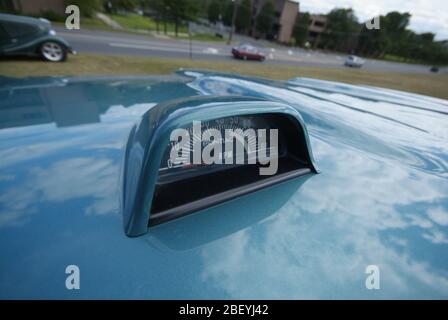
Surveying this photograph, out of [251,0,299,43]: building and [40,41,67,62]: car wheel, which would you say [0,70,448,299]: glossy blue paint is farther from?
[251,0,299,43]: building

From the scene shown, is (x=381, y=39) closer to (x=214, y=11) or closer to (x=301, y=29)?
(x=301, y=29)

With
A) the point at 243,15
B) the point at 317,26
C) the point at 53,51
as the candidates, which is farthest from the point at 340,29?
the point at 53,51

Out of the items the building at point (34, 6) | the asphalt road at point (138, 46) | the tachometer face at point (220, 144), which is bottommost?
the tachometer face at point (220, 144)

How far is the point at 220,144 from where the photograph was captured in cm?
137

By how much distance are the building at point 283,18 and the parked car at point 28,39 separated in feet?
172

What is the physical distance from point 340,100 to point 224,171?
2.42 meters

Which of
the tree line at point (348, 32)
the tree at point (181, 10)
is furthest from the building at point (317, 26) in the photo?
the tree at point (181, 10)

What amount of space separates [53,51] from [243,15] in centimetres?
5291

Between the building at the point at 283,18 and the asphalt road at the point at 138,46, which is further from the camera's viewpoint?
the building at the point at 283,18

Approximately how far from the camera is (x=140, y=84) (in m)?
3.11

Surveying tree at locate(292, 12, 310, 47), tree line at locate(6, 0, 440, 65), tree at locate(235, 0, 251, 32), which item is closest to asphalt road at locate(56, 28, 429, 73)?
tree at locate(292, 12, 310, 47)

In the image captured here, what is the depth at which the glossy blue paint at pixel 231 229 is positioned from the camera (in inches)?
31.7

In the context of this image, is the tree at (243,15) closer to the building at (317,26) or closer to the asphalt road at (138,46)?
the building at (317,26)

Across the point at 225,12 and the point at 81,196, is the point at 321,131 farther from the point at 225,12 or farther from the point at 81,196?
the point at 225,12
